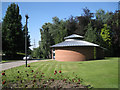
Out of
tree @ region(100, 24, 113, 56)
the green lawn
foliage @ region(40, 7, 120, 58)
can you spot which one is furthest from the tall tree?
tree @ region(100, 24, 113, 56)

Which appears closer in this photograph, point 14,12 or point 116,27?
point 14,12

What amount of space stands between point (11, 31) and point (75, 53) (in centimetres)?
1797

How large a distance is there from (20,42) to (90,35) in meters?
20.0

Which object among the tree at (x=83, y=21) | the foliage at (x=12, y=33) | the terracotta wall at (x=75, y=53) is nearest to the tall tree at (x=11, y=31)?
the foliage at (x=12, y=33)

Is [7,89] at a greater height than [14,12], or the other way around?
[14,12]

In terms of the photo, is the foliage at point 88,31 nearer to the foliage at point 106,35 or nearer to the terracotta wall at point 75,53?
the foliage at point 106,35

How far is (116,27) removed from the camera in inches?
1555

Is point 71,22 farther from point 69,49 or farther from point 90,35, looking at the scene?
point 69,49

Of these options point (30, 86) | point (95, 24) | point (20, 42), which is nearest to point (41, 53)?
point (20, 42)

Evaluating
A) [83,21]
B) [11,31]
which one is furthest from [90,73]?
[83,21]

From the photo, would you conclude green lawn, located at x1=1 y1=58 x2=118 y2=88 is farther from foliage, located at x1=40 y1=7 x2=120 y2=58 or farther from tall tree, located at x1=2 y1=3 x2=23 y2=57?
foliage, located at x1=40 y1=7 x2=120 y2=58

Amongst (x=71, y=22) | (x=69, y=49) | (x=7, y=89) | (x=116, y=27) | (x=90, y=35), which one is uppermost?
(x=71, y=22)

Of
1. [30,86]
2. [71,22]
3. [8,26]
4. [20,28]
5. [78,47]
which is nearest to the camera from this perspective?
[30,86]

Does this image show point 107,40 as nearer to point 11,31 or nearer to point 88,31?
point 88,31
